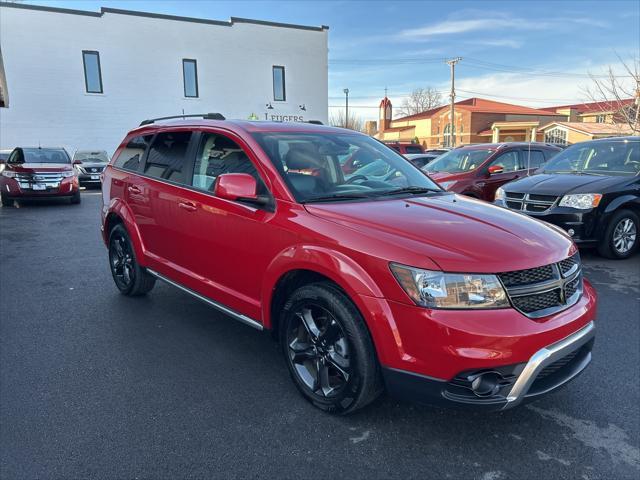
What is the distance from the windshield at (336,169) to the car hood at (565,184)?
11.6 feet

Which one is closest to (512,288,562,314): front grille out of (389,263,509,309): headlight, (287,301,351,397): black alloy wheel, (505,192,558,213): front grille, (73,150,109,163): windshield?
(389,263,509,309): headlight

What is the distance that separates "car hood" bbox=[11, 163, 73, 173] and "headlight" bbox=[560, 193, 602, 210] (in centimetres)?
1263

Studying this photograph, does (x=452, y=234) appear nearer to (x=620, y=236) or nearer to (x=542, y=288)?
(x=542, y=288)

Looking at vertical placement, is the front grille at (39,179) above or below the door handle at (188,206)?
below

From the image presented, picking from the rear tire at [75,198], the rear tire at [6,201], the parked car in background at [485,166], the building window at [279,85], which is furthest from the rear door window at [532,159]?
the building window at [279,85]

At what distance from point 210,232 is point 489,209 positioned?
6.76 feet

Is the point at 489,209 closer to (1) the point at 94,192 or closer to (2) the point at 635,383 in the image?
(2) the point at 635,383

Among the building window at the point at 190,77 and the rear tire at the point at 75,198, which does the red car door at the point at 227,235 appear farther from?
the building window at the point at 190,77

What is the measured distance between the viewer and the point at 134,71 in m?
26.7

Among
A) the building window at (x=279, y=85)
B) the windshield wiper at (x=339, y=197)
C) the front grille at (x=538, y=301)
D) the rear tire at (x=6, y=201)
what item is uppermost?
the building window at (x=279, y=85)

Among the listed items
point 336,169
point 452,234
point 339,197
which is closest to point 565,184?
point 336,169

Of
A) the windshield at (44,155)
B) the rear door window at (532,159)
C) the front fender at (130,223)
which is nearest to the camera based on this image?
the front fender at (130,223)

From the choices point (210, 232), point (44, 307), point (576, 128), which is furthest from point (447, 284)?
point (576, 128)

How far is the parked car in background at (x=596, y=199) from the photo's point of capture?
6488 millimetres
